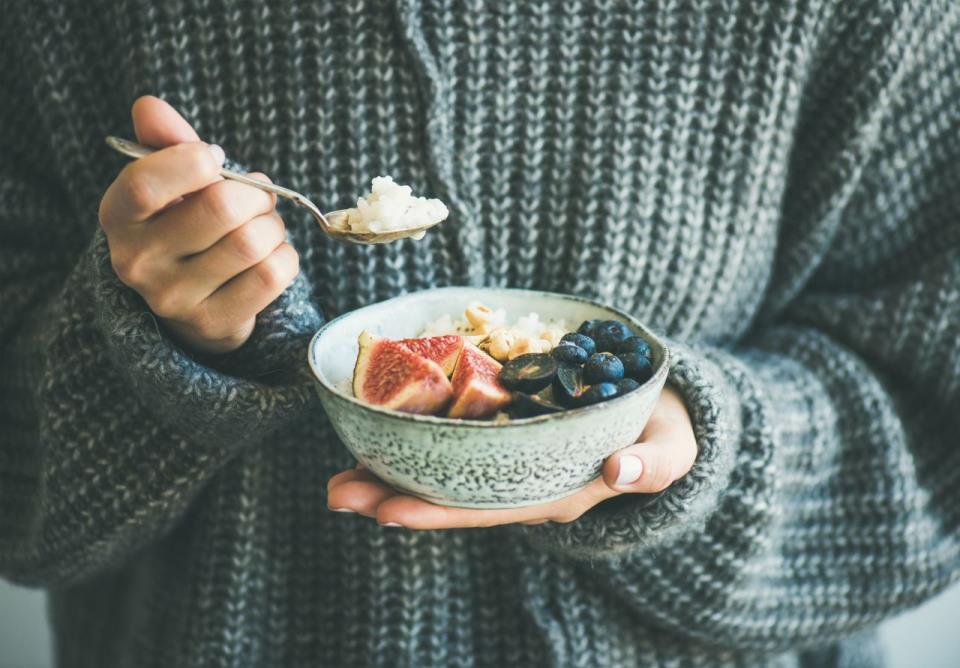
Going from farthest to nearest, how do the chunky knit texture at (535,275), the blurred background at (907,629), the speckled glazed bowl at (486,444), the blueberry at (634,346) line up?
the blurred background at (907,629) → the chunky knit texture at (535,275) → the blueberry at (634,346) → the speckled glazed bowl at (486,444)

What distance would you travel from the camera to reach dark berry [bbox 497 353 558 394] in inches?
22.5

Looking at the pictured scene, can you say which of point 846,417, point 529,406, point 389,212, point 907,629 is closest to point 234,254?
point 389,212

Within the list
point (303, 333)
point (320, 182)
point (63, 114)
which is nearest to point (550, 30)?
point (320, 182)

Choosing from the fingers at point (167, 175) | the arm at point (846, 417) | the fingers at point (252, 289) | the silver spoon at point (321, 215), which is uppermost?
the fingers at point (167, 175)

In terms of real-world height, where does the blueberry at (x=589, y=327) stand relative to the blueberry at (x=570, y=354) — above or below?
below

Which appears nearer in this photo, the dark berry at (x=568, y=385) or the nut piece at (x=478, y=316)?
the dark berry at (x=568, y=385)

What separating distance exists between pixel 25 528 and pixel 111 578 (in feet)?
0.82

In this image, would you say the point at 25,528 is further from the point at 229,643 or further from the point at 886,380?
the point at 886,380

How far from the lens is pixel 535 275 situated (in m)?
0.87

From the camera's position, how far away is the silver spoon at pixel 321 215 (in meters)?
0.56

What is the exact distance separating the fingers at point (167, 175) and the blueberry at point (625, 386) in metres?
0.33

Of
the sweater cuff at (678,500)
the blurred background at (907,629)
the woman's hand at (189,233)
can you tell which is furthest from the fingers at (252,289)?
the blurred background at (907,629)

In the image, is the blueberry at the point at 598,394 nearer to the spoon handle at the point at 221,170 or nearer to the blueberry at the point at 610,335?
the blueberry at the point at 610,335

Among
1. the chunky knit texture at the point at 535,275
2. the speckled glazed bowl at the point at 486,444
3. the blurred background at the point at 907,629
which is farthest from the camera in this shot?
the blurred background at the point at 907,629
